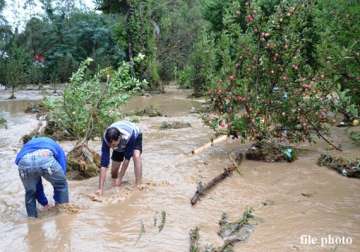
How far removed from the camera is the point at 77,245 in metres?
5.31

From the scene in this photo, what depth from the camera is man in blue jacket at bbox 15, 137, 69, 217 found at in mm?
5941

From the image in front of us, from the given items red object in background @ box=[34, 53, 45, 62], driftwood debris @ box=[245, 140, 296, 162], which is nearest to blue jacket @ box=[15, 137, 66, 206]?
driftwood debris @ box=[245, 140, 296, 162]

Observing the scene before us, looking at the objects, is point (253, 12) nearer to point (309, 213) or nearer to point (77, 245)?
point (309, 213)

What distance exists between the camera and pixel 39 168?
5.92 meters

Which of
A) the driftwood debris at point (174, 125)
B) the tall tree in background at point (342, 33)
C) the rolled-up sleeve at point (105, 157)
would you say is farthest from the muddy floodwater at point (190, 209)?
the driftwood debris at point (174, 125)

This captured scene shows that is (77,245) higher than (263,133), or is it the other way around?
(263,133)

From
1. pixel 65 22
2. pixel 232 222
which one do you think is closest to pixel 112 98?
pixel 232 222

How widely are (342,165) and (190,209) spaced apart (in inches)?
118

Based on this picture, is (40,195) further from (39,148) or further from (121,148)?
(121,148)

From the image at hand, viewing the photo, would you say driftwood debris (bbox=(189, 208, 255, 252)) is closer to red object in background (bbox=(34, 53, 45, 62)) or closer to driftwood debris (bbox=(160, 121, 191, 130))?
driftwood debris (bbox=(160, 121, 191, 130))

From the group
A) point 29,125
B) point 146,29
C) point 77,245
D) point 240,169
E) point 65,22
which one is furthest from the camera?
point 65,22

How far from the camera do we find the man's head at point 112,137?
6.80m

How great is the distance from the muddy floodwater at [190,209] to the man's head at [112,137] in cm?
79

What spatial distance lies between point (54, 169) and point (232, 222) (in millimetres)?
2263
